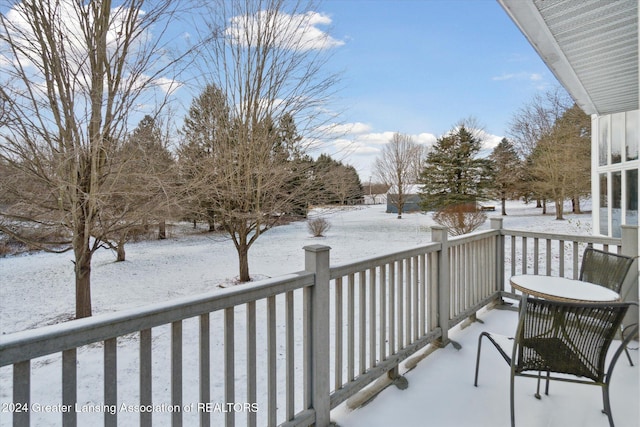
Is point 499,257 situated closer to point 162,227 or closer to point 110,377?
point 110,377

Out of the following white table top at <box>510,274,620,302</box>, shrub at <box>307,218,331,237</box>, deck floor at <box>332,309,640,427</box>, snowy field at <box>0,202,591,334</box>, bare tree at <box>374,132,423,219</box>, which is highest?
bare tree at <box>374,132,423,219</box>

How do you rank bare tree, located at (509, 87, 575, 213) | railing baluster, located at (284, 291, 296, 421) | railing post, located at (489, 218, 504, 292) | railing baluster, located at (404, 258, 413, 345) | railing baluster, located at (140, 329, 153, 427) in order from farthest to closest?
1. bare tree, located at (509, 87, 575, 213)
2. railing post, located at (489, 218, 504, 292)
3. railing baluster, located at (404, 258, 413, 345)
4. railing baluster, located at (284, 291, 296, 421)
5. railing baluster, located at (140, 329, 153, 427)

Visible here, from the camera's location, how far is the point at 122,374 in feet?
11.7

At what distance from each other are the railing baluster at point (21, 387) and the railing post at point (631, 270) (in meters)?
4.02

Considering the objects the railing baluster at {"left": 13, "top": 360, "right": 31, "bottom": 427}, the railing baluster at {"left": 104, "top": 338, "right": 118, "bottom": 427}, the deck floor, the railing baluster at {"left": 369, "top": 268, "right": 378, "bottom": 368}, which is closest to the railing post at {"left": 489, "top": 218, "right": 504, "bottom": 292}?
the deck floor

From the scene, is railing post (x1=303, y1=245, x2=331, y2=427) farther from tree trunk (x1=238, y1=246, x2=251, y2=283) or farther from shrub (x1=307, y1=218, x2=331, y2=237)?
shrub (x1=307, y1=218, x2=331, y2=237)

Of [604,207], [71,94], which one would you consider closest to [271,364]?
[71,94]

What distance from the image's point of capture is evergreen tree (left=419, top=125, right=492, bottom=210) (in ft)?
64.0

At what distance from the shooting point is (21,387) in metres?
0.99

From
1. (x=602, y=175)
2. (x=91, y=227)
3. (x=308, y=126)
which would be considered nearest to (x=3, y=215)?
(x=91, y=227)

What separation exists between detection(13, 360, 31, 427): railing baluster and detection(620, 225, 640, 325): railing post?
4.02 meters

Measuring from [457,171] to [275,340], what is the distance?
791 inches

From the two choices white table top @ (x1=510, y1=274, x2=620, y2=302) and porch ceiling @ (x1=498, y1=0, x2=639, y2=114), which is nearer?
porch ceiling @ (x1=498, y1=0, x2=639, y2=114)

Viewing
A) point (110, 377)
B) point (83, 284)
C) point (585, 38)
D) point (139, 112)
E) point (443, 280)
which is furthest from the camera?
point (83, 284)
